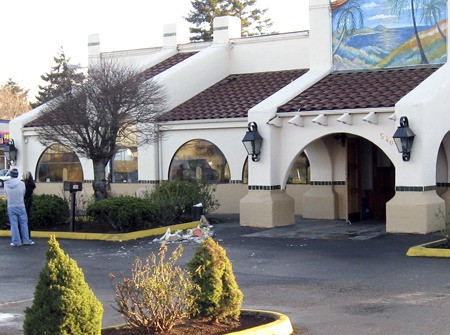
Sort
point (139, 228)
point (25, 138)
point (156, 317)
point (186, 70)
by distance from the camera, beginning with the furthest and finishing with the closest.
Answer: point (25, 138) → point (186, 70) → point (139, 228) → point (156, 317)

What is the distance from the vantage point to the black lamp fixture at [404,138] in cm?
1803

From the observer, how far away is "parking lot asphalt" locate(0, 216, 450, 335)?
9.80 m

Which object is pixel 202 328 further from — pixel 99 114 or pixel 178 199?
pixel 99 114

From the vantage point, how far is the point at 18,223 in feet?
61.0

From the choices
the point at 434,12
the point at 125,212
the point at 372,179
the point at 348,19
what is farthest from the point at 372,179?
the point at 125,212

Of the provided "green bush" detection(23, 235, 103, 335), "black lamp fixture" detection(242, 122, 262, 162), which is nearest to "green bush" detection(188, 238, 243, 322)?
"green bush" detection(23, 235, 103, 335)

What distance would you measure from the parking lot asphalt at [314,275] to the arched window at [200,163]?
3872mm

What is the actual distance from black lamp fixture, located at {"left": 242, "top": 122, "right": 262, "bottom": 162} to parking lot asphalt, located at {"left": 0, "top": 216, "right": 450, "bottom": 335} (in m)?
1.98

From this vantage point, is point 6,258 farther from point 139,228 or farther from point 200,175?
point 200,175

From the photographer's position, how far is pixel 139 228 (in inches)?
783

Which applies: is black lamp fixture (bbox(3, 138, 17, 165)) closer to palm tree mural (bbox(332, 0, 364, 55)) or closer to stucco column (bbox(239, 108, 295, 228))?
stucco column (bbox(239, 108, 295, 228))

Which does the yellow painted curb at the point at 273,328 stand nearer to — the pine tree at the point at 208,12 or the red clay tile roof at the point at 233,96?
the red clay tile roof at the point at 233,96

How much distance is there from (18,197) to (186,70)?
9.76 m

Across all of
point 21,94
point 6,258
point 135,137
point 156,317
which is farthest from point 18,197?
point 21,94
